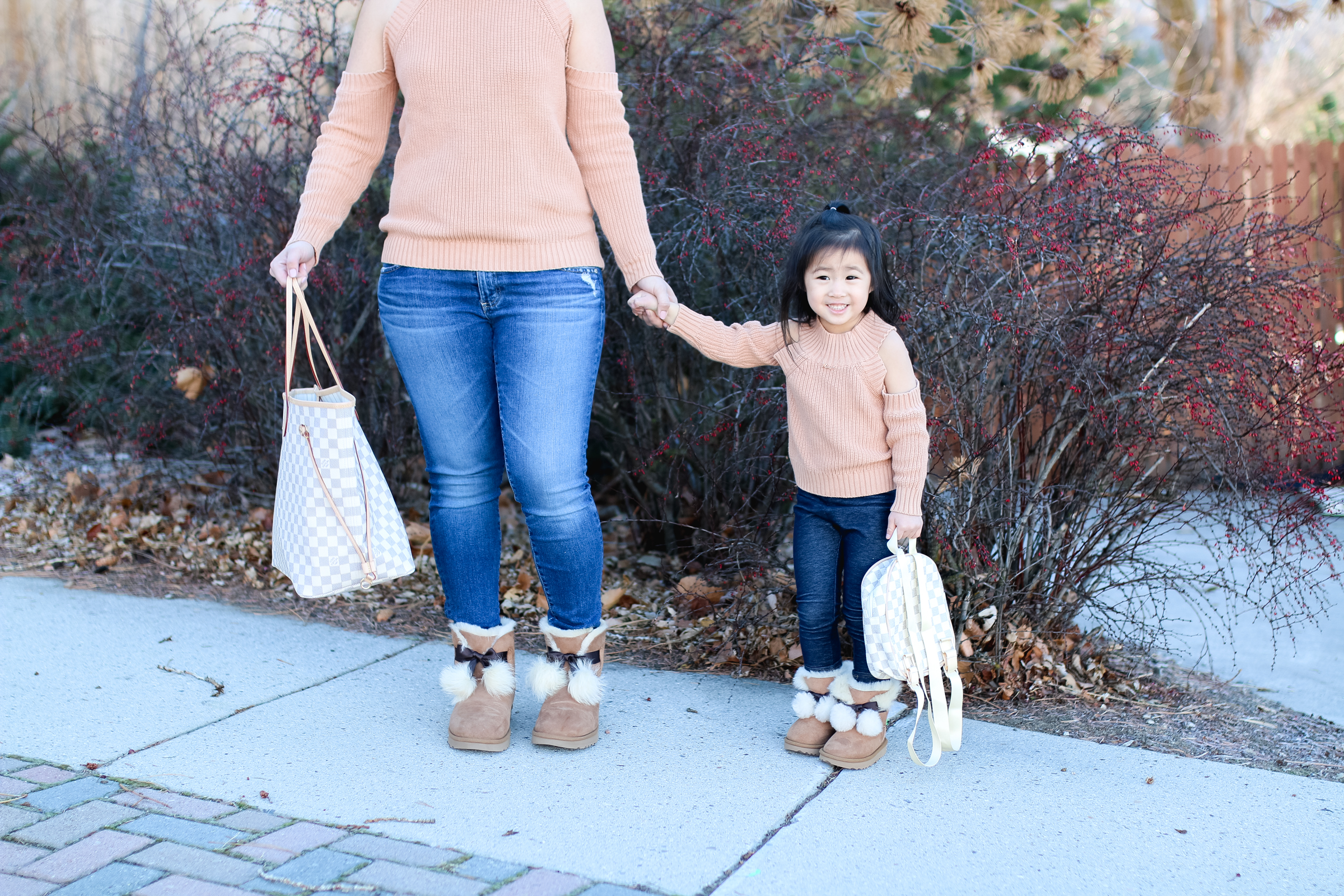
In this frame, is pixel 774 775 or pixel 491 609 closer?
pixel 774 775

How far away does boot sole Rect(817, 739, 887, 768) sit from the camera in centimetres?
266

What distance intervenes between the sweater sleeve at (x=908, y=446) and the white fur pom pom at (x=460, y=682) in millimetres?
1119

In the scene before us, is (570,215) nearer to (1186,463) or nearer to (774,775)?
(774,775)

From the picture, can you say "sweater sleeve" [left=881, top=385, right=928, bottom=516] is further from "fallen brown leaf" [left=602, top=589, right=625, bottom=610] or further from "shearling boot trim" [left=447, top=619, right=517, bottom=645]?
"fallen brown leaf" [left=602, top=589, right=625, bottom=610]

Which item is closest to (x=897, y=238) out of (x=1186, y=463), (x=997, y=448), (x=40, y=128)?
(x=997, y=448)

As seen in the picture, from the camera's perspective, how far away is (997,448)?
3137mm

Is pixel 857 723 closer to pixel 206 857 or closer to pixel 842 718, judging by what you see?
pixel 842 718

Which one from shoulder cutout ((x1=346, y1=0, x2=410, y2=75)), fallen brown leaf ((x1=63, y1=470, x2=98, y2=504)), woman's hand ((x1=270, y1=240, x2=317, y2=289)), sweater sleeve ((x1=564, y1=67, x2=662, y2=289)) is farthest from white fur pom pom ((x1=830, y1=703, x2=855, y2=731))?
fallen brown leaf ((x1=63, y1=470, x2=98, y2=504))

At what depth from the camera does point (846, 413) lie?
265 cm

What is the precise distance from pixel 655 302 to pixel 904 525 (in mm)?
782

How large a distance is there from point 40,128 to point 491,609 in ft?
14.9

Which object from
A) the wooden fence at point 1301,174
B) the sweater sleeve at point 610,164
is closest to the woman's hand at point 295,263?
the sweater sleeve at point 610,164

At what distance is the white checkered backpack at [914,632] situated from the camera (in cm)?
255

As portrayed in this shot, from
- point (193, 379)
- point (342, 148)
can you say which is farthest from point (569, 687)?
point (193, 379)
